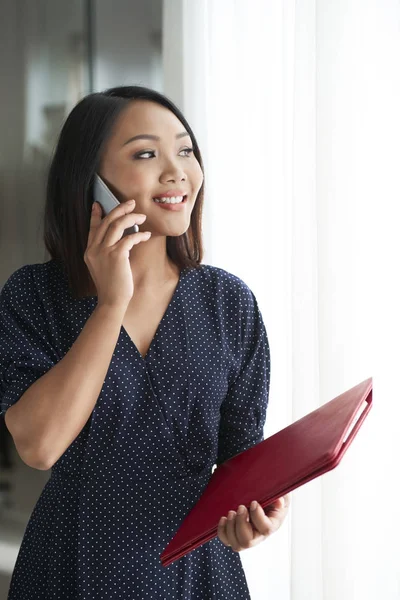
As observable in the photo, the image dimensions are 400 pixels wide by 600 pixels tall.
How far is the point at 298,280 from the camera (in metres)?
1.42

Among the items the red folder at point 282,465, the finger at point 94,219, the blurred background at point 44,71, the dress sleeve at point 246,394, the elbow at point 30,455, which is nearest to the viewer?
the red folder at point 282,465

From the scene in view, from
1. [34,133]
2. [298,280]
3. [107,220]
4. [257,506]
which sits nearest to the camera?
[257,506]

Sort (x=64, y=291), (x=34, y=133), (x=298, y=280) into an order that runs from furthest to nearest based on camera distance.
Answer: (x=34, y=133)
(x=298, y=280)
(x=64, y=291)

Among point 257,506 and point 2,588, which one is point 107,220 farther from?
point 2,588

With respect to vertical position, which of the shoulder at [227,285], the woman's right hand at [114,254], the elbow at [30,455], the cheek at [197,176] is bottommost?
the elbow at [30,455]

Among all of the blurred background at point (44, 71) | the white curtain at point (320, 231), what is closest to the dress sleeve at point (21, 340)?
the white curtain at point (320, 231)

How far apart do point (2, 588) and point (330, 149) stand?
1.34 m

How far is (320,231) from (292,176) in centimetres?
13

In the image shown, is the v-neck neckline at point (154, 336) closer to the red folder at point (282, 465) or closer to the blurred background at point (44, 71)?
the red folder at point (282, 465)

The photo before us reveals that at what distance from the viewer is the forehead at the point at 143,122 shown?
3.97 ft

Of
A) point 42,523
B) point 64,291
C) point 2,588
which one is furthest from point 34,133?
point 2,588

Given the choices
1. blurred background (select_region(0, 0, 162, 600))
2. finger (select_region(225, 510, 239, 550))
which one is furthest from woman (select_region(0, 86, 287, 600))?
blurred background (select_region(0, 0, 162, 600))

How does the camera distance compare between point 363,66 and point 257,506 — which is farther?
point 363,66

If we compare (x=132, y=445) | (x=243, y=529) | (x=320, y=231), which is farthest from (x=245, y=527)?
(x=320, y=231)
